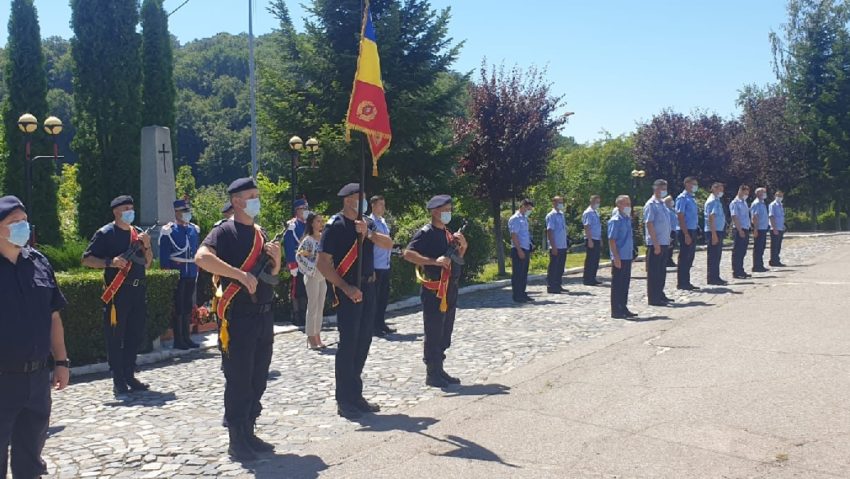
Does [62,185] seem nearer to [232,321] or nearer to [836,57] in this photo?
[232,321]

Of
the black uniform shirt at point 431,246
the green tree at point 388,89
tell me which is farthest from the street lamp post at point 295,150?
the black uniform shirt at point 431,246

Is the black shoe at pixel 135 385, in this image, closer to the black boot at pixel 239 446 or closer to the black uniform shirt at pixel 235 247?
the black boot at pixel 239 446

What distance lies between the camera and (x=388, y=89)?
19.0 meters

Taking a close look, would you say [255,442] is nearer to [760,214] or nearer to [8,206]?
[8,206]

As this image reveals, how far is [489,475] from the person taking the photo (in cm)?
543

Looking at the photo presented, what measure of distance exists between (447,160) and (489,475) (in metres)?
14.4

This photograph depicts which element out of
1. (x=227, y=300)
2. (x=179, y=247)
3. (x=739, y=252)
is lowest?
(x=739, y=252)

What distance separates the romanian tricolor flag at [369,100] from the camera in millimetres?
7887

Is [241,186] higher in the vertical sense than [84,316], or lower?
higher

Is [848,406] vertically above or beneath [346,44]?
beneath

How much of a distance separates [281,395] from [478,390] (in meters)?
1.98

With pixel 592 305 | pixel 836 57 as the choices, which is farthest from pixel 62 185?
pixel 836 57

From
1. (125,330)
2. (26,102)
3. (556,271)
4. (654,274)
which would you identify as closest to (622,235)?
(654,274)

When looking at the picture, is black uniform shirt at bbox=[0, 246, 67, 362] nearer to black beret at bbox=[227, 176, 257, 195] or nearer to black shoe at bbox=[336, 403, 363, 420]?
black beret at bbox=[227, 176, 257, 195]
